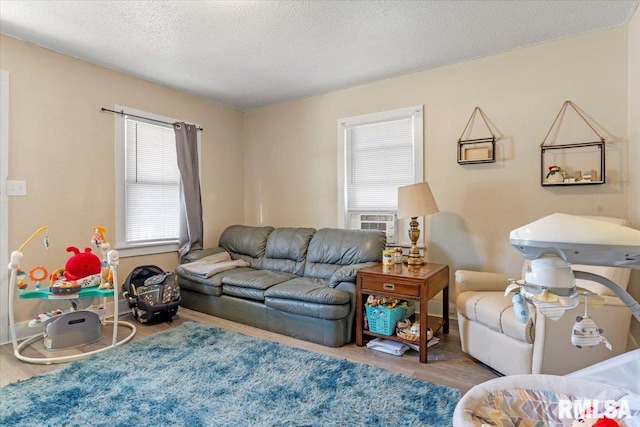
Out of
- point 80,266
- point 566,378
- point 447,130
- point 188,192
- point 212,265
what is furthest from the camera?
point 188,192

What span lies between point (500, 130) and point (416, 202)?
1.11m

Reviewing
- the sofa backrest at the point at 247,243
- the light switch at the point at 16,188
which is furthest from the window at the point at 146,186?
the light switch at the point at 16,188

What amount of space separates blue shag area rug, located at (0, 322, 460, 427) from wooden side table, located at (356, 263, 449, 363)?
37 cm

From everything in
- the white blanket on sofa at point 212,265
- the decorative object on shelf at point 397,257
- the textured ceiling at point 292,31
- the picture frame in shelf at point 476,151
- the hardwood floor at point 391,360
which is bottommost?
the hardwood floor at point 391,360

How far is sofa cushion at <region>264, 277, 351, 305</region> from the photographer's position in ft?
8.57

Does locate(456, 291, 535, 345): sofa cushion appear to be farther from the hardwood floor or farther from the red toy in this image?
the red toy

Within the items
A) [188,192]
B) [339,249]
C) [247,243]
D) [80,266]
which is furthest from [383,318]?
[188,192]

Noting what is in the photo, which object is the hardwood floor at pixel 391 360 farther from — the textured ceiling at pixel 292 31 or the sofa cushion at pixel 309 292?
the textured ceiling at pixel 292 31

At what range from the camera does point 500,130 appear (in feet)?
9.83

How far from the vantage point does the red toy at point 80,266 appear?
2604mm

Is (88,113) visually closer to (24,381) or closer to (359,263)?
(24,381)

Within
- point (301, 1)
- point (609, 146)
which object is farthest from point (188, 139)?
point (609, 146)

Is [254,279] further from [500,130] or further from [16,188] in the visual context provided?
[500,130]

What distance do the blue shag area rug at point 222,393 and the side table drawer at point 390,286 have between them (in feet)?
1.84
